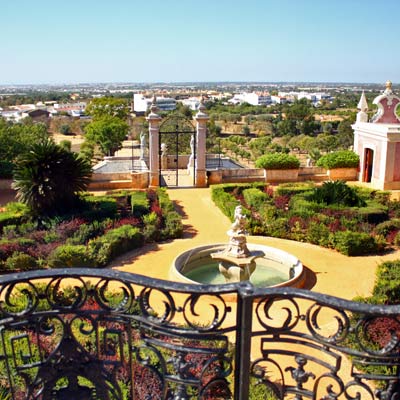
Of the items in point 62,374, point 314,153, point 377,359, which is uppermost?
point 377,359

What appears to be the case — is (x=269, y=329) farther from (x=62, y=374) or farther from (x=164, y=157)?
(x=164, y=157)

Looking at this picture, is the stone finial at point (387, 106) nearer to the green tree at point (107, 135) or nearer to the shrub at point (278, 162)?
the shrub at point (278, 162)

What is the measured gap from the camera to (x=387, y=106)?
20.8m

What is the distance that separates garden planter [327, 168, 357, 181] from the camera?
21.3m

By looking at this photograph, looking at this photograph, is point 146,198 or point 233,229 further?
point 146,198

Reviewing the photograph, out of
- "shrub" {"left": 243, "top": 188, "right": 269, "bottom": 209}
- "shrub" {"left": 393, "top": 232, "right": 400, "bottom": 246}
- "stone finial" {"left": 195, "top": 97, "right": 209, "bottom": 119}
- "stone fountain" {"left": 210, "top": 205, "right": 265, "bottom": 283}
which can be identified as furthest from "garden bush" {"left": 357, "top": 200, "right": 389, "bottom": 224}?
"stone finial" {"left": 195, "top": 97, "right": 209, "bottom": 119}

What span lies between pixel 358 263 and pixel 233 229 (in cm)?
346

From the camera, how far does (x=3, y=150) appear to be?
2333cm

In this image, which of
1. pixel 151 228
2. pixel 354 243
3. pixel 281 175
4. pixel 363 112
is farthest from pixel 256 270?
pixel 363 112

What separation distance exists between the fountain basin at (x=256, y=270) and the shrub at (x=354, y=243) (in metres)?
1.67

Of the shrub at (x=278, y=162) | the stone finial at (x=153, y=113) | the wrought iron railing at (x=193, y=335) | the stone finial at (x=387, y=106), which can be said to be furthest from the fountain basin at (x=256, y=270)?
the stone finial at (x=387, y=106)

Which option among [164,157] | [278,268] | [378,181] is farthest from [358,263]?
[164,157]

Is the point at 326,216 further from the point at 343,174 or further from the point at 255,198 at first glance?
the point at 343,174

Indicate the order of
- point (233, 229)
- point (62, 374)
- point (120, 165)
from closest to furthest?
1. point (62, 374)
2. point (233, 229)
3. point (120, 165)
